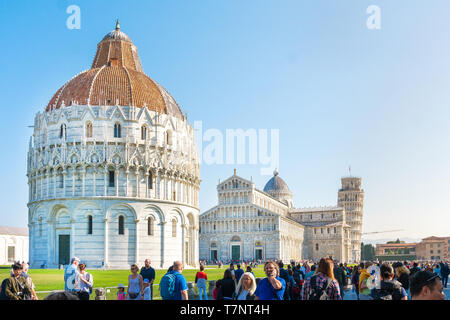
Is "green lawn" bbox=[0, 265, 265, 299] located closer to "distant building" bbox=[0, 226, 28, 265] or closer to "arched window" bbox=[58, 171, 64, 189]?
"arched window" bbox=[58, 171, 64, 189]

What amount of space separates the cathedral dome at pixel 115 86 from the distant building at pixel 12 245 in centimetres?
5114

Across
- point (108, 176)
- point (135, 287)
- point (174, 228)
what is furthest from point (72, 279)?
point (174, 228)

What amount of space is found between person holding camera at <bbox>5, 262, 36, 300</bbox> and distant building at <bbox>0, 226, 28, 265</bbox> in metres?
97.2

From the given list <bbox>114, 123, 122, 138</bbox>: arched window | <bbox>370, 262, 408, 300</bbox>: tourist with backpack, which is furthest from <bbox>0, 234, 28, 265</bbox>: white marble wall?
<bbox>370, 262, 408, 300</bbox>: tourist with backpack

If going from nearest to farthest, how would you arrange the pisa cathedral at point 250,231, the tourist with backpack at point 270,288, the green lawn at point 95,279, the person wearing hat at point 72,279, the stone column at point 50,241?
the tourist with backpack at point 270,288, the person wearing hat at point 72,279, the green lawn at point 95,279, the stone column at point 50,241, the pisa cathedral at point 250,231

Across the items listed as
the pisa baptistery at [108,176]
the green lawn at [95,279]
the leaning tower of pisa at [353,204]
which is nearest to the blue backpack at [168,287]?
the green lawn at [95,279]

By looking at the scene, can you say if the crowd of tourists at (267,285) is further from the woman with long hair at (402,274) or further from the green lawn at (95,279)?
the green lawn at (95,279)

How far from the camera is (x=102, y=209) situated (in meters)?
55.9

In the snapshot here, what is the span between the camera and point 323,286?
9.50m

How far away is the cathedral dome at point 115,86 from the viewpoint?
5919 cm

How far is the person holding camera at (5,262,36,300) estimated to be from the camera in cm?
1138

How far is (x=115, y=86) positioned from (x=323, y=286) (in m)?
53.3

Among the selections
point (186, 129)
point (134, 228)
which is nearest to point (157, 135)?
point (186, 129)

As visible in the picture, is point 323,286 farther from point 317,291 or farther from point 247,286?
point 247,286
